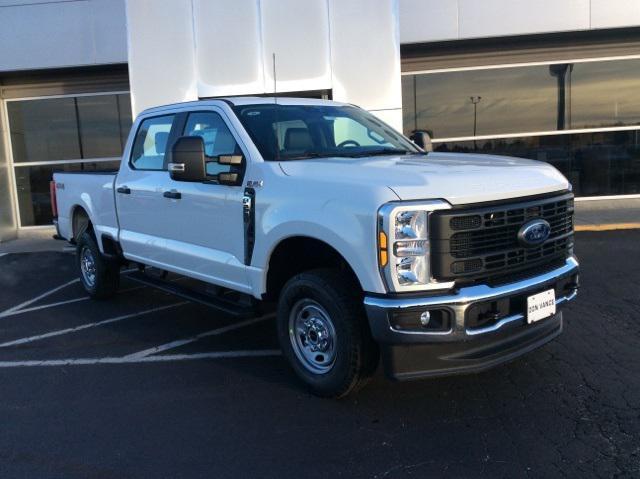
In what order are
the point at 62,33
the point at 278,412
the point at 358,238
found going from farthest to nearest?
the point at 62,33 → the point at 278,412 → the point at 358,238

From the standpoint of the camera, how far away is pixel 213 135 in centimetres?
509

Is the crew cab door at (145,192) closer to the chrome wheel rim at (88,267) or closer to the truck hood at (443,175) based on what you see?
the chrome wheel rim at (88,267)

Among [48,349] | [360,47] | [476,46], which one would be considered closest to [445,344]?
[48,349]

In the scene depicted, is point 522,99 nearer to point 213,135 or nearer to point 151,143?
point 151,143

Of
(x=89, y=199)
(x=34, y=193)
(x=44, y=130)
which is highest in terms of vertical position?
(x=44, y=130)

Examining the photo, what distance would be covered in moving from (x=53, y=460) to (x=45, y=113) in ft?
42.8

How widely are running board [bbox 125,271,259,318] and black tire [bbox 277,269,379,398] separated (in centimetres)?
64

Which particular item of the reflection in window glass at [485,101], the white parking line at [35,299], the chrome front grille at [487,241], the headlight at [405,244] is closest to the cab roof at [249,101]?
the headlight at [405,244]

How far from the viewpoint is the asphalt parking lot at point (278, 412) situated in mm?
3391

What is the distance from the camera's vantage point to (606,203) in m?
14.2

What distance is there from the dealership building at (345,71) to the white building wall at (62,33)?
2 cm

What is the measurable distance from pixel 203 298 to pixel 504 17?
33.0 ft

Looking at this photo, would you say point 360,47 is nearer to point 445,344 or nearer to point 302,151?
point 302,151

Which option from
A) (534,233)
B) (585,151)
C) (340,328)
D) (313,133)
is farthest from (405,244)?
(585,151)
